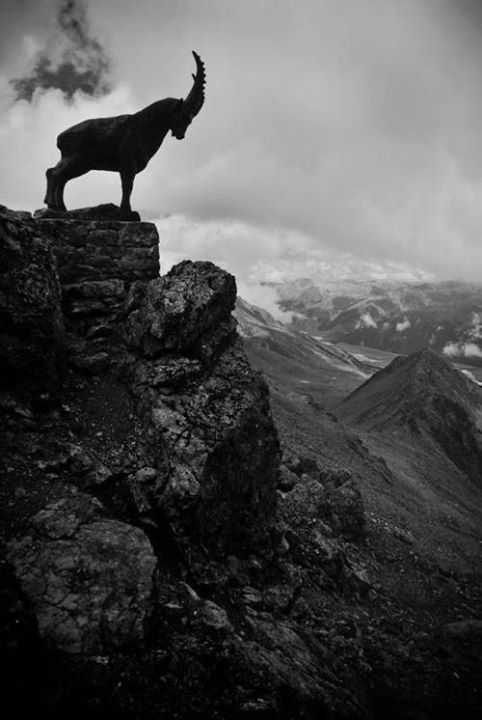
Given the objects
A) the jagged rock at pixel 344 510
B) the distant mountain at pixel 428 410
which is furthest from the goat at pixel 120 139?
the distant mountain at pixel 428 410

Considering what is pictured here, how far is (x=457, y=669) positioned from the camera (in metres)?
15.3

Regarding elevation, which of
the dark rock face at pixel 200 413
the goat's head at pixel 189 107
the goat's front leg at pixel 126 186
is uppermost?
the goat's head at pixel 189 107

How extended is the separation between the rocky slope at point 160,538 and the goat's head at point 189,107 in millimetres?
4368

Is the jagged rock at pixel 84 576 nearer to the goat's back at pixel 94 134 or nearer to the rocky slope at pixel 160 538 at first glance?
the rocky slope at pixel 160 538

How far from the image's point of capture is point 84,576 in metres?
9.09

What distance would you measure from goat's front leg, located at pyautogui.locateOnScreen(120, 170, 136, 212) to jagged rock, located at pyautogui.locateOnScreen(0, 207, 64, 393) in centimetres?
545

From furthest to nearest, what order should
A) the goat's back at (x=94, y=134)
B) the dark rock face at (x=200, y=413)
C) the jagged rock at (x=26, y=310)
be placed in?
the goat's back at (x=94, y=134) < the dark rock face at (x=200, y=413) < the jagged rock at (x=26, y=310)

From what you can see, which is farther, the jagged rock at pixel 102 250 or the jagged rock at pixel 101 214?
the jagged rock at pixel 101 214

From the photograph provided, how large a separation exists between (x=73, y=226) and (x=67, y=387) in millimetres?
7034

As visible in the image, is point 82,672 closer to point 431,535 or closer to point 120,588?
point 120,588

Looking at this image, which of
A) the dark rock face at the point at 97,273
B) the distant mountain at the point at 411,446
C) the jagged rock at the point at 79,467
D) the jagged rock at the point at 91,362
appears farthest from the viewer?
the distant mountain at the point at 411,446

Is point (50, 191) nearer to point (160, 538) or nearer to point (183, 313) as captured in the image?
point (183, 313)

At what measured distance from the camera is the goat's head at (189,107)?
1655 centimetres

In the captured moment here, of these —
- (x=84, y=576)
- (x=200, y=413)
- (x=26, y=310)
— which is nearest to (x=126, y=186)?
(x=26, y=310)
